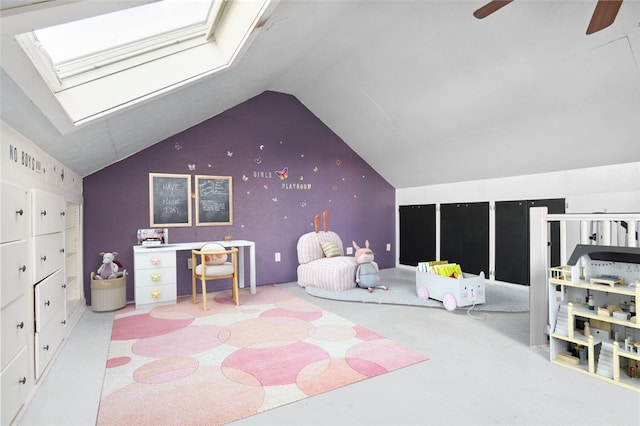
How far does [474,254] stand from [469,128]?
1.91 metres

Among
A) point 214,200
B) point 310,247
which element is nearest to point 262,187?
point 214,200

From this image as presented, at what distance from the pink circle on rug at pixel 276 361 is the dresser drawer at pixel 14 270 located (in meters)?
1.22

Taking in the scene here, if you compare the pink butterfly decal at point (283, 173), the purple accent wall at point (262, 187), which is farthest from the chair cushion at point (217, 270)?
the pink butterfly decal at point (283, 173)

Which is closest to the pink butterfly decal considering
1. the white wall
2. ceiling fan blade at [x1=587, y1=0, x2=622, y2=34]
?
the white wall

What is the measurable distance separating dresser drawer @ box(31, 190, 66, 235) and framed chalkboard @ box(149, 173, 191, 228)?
147 centimetres

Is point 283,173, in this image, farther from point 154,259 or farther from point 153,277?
point 153,277

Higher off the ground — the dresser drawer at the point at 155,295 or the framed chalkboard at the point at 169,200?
the framed chalkboard at the point at 169,200

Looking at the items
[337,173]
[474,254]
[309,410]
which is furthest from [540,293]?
[337,173]

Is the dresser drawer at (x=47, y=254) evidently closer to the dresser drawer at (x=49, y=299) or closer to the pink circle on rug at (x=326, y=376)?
the dresser drawer at (x=49, y=299)

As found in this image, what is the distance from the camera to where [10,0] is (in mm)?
1015

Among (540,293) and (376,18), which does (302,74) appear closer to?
(376,18)

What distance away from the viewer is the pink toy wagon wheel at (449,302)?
11.4 feet

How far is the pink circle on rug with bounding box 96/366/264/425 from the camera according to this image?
171cm

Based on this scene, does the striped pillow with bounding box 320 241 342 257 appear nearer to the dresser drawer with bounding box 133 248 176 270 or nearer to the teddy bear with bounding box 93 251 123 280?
the dresser drawer with bounding box 133 248 176 270
